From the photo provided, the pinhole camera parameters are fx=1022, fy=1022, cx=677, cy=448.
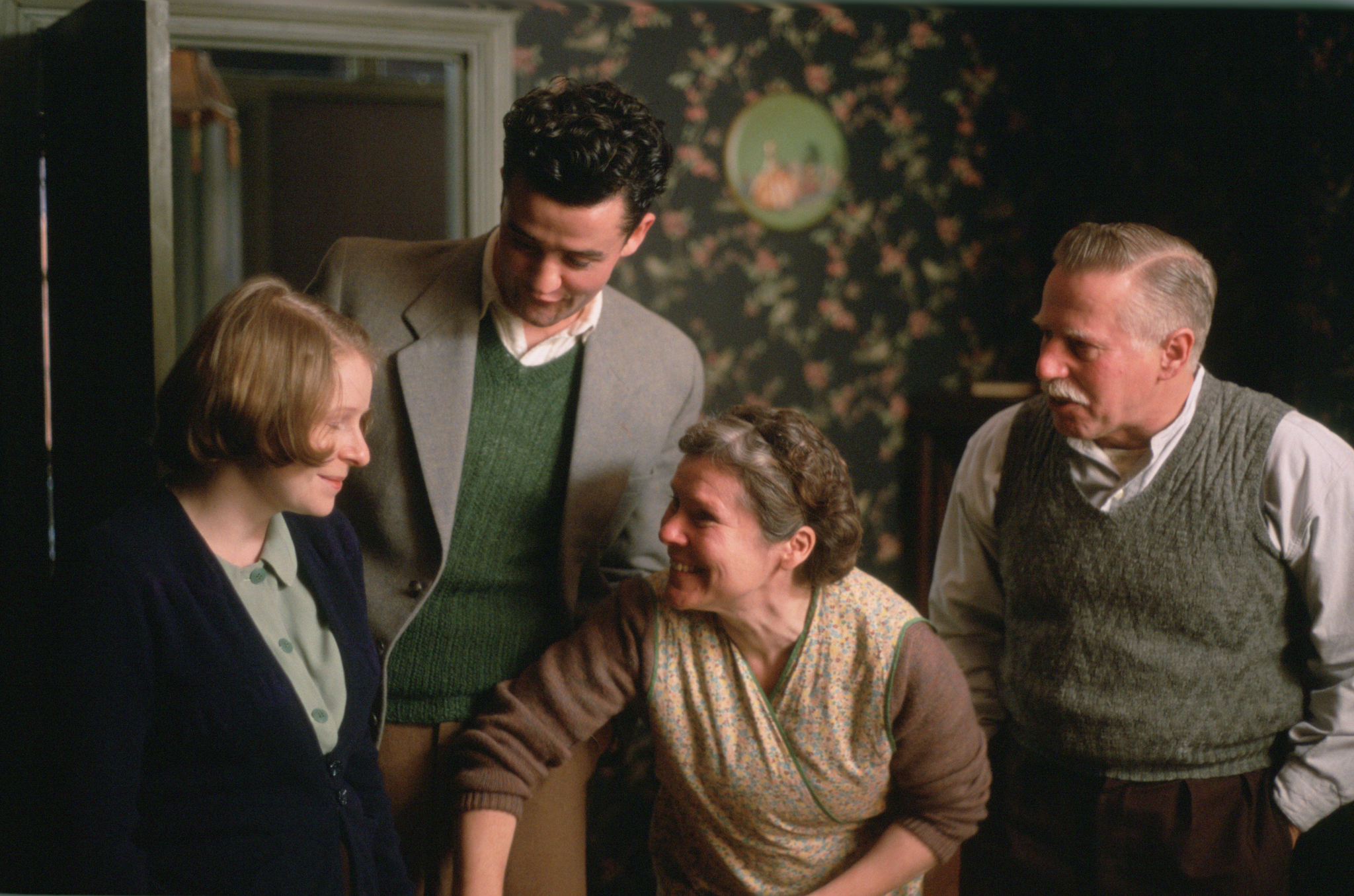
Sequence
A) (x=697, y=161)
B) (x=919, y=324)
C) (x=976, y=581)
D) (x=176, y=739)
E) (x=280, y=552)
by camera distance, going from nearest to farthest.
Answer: (x=176, y=739) < (x=280, y=552) < (x=976, y=581) < (x=697, y=161) < (x=919, y=324)

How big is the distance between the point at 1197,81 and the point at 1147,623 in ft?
4.73

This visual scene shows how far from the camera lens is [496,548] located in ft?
4.60

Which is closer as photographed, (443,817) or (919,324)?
(443,817)

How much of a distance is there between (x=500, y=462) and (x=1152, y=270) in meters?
0.90

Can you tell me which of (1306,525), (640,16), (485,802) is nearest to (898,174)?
(640,16)

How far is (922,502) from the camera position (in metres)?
2.49

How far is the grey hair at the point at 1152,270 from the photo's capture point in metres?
1.33

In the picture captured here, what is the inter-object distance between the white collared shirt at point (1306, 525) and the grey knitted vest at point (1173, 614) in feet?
0.06

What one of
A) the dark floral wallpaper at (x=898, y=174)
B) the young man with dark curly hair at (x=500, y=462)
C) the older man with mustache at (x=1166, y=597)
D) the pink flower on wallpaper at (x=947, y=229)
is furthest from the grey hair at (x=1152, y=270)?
the pink flower on wallpaper at (x=947, y=229)

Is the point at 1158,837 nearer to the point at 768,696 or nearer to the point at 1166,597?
the point at 1166,597

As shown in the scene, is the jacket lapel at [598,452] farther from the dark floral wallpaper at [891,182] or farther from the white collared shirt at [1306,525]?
the dark floral wallpaper at [891,182]

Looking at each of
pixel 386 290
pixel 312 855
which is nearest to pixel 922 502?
pixel 386 290

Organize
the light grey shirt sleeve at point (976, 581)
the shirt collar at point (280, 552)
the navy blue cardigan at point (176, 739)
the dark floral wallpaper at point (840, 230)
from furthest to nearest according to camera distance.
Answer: the dark floral wallpaper at point (840, 230), the light grey shirt sleeve at point (976, 581), the shirt collar at point (280, 552), the navy blue cardigan at point (176, 739)

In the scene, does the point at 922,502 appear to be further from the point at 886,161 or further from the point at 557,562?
the point at 557,562
